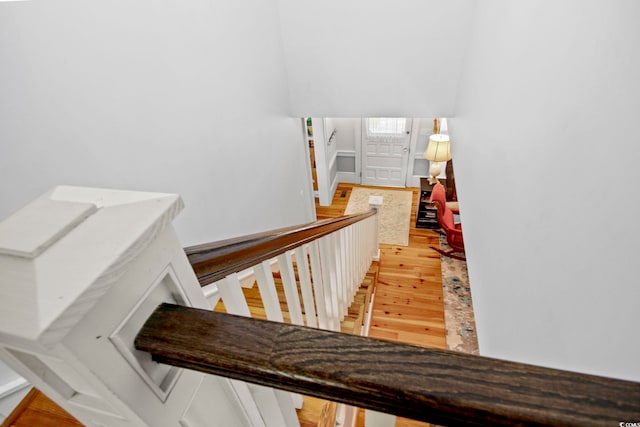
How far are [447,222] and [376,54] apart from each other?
7.87ft

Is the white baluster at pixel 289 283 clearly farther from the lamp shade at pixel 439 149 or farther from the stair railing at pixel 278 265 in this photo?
the lamp shade at pixel 439 149

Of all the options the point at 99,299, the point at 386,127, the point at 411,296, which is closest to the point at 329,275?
the point at 99,299

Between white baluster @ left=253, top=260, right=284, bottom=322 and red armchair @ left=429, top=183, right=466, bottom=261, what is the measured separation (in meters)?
3.54

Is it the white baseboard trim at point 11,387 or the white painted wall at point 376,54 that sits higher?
the white painted wall at point 376,54

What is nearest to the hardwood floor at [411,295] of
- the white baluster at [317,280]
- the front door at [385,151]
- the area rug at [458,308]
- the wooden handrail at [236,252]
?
the area rug at [458,308]

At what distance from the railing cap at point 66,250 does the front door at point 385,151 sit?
221 inches

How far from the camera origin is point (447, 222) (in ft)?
13.8

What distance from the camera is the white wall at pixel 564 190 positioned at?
0.70 m

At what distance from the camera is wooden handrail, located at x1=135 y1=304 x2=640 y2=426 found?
0.92 feet

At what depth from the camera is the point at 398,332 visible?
9.90ft

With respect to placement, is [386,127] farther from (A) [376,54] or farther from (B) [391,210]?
(A) [376,54]

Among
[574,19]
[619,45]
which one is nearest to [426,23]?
[574,19]

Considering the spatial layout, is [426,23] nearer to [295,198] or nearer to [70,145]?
[295,198]

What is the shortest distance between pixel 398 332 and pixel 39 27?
3.11m
